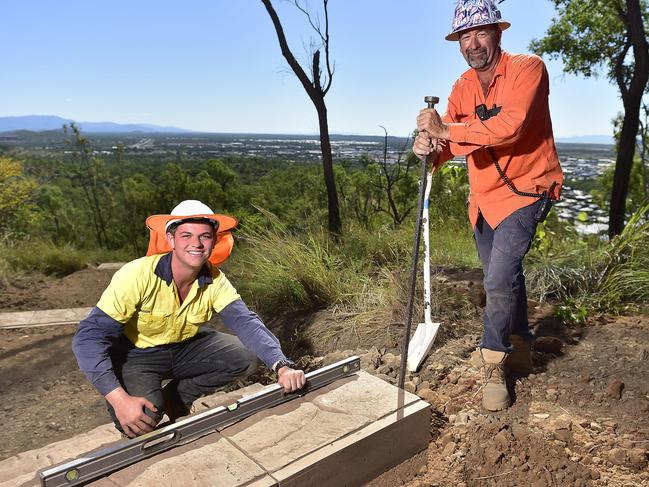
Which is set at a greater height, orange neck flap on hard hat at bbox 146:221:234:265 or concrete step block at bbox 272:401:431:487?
orange neck flap on hard hat at bbox 146:221:234:265

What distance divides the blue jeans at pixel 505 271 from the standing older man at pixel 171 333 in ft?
3.43

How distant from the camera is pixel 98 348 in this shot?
2.37 meters

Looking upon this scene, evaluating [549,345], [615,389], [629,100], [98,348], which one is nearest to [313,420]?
[98,348]

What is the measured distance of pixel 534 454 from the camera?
2.38 metres

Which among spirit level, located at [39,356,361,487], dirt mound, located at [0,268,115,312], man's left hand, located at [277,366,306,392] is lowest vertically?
dirt mound, located at [0,268,115,312]

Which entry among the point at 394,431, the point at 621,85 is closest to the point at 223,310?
the point at 394,431

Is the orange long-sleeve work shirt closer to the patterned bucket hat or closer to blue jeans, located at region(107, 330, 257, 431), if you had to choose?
the patterned bucket hat

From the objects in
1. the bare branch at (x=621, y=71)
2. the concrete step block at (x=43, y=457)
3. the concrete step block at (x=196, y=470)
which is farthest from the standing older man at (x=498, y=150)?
the bare branch at (x=621, y=71)

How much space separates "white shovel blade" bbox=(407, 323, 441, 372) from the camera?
3277 millimetres

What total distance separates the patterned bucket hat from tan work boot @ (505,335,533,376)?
67.0 inches

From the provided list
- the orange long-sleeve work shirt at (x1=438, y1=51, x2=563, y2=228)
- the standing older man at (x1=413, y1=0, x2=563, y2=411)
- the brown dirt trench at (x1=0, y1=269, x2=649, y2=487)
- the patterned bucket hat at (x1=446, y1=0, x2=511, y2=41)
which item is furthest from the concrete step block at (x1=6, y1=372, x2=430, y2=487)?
the patterned bucket hat at (x1=446, y1=0, x2=511, y2=41)

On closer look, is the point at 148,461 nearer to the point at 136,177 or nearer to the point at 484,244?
the point at 484,244

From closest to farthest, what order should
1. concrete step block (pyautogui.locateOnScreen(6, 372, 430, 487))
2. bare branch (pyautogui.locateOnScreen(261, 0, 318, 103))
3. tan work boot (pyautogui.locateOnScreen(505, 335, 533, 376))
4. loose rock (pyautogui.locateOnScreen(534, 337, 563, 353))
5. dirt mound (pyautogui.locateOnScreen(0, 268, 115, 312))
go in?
1. concrete step block (pyautogui.locateOnScreen(6, 372, 430, 487))
2. tan work boot (pyautogui.locateOnScreen(505, 335, 533, 376))
3. loose rock (pyautogui.locateOnScreen(534, 337, 563, 353))
4. dirt mound (pyautogui.locateOnScreen(0, 268, 115, 312))
5. bare branch (pyautogui.locateOnScreen(261, 0, 318, 103))

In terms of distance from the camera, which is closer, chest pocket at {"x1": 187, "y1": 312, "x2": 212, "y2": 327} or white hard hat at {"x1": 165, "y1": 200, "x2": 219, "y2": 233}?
white hard hat at {"x1": 165, "y1": 200, "x2": 219, "y2": 233}
